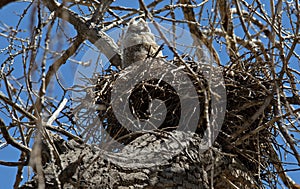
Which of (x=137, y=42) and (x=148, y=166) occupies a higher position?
(x=137, y=42)

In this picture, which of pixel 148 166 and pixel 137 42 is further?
pixel 137 42

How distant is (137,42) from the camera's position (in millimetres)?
4023

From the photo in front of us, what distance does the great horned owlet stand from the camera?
12.8ft

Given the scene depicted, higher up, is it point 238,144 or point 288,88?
point 288,88

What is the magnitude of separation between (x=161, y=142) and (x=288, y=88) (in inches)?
34.8

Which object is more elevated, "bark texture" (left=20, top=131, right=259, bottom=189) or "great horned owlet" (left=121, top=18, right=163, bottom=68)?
"great horned owlet" (left=121, top=18, right=163, bottom=68)

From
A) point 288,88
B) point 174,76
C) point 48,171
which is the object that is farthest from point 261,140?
point 48,171

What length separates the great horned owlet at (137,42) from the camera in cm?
390

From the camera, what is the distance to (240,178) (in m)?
2.99

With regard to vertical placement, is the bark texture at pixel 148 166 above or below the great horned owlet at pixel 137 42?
below

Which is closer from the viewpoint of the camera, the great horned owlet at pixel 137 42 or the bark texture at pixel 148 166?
the bark texture at pixel 148 166

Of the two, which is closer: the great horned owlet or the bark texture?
the bark texture

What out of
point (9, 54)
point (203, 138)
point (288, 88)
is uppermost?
point (9, 54)

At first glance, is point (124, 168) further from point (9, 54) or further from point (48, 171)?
point (9, 54)
